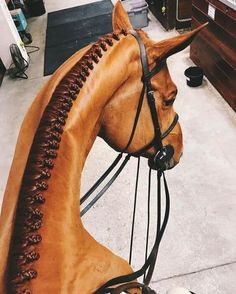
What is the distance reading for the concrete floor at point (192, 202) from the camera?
209 centimetres

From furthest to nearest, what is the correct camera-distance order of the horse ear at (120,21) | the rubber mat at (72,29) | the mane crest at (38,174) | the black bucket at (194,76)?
the rubber mat at (72,29) < the black bucket at (194,76) < the horse ear at (120,21) < the mane crest at (38,174)

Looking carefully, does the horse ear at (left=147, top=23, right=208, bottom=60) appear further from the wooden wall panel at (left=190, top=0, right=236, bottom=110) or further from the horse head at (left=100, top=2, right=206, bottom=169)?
the wooden wall panel at (left=190, top=0, right=236, bottom=110)

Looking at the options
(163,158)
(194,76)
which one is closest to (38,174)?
(163,158)

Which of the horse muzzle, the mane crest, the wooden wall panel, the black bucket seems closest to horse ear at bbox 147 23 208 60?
the mane crest

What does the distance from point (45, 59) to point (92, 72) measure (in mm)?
4706

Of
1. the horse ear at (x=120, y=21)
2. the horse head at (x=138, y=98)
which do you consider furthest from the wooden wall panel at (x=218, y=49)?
the horse head at (x=138, y=98)

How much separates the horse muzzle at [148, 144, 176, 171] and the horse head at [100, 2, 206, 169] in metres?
0.10

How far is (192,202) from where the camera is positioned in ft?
8.23

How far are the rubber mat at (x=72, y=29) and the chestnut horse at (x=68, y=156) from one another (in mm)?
4130

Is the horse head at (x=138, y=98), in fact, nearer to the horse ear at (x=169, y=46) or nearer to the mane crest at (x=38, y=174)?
the horse ear at (x=169, y=46)

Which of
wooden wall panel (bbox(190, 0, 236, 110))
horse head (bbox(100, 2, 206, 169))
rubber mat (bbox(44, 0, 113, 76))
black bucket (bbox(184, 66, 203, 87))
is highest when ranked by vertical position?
horse head (bbox(100, 2, 206, 169))

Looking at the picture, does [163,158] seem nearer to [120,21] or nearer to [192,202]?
[120,21]

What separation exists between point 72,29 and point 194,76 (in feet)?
11.0

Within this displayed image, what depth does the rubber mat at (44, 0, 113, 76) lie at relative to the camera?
17.1 feet
